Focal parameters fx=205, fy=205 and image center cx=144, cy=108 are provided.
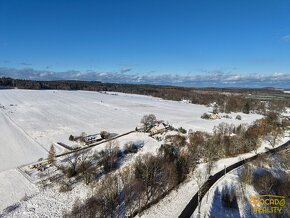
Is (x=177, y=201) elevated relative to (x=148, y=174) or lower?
lower

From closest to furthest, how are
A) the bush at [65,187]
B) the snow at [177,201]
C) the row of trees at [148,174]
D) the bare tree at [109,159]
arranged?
the row of trees at [148,174] → the snow at [177,201] → the bush at [65,187] → the bare tree at [109,159]

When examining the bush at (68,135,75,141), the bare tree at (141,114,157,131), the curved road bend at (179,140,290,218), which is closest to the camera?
the curved road bend at (179,140,290,218)

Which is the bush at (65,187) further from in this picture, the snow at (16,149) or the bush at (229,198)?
the bush at (229,198)

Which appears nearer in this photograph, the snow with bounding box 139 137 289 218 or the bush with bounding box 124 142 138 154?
the snow with bounding box 139 137 289 218

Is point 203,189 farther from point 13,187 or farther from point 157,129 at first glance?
point 157,129

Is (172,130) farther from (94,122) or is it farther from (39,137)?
(39,137)

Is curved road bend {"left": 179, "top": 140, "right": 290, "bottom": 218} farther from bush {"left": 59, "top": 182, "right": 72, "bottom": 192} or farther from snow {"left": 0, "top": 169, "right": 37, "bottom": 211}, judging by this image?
snow {"left": 0, "top": 169, "right": 37, "bottom": 211}

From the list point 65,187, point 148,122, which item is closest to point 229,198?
point 65,187

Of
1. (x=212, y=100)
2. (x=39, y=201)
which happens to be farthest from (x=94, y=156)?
(x=212, y=100)

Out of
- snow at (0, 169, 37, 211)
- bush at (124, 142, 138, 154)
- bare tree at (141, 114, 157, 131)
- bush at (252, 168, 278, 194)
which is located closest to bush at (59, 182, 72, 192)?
snow at (0, 169, 37, 211)

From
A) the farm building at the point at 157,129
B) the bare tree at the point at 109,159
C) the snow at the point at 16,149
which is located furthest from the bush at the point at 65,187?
the farm building at the point at 157,129

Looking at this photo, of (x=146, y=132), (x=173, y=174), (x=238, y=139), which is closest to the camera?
(x=173, y=174)
